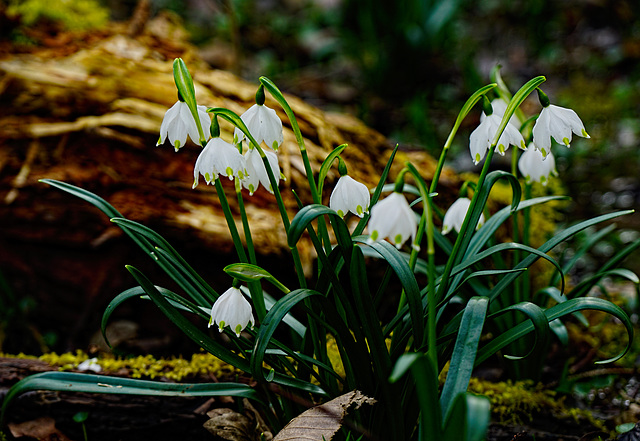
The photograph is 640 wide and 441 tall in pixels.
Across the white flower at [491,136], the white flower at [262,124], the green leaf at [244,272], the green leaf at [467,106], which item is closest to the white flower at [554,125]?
the white flower at [491,136]

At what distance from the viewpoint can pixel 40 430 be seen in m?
1.56

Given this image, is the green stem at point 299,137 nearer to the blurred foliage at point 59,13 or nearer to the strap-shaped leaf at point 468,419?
the strap-shaped leaf at point 468,419

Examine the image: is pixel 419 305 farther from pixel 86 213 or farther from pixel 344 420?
pixel 86 213

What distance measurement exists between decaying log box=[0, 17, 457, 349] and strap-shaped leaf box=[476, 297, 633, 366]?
31.3 inches

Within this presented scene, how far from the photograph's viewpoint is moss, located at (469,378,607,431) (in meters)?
1.74

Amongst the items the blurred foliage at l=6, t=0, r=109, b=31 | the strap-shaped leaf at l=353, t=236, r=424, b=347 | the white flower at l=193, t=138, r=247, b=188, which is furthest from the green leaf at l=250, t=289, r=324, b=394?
the blurred foliage at l=6, t=0, r=109, b=31

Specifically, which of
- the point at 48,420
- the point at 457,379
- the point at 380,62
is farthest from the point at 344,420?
the point at 380,62

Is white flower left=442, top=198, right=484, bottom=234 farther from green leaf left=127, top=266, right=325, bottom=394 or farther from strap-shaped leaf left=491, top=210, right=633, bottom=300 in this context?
green leaf left=127, top=266, right=325, bottom=394

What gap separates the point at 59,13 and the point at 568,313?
3352 millimetres

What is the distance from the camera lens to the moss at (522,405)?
1.74 metres

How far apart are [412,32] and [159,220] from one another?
4.06 meters

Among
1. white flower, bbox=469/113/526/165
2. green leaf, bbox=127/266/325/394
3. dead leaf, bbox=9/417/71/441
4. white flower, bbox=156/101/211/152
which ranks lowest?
dead leaf, bbox=9/417/71/441

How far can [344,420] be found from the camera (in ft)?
3.97

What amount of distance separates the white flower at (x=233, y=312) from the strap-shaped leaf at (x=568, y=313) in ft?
1.98
